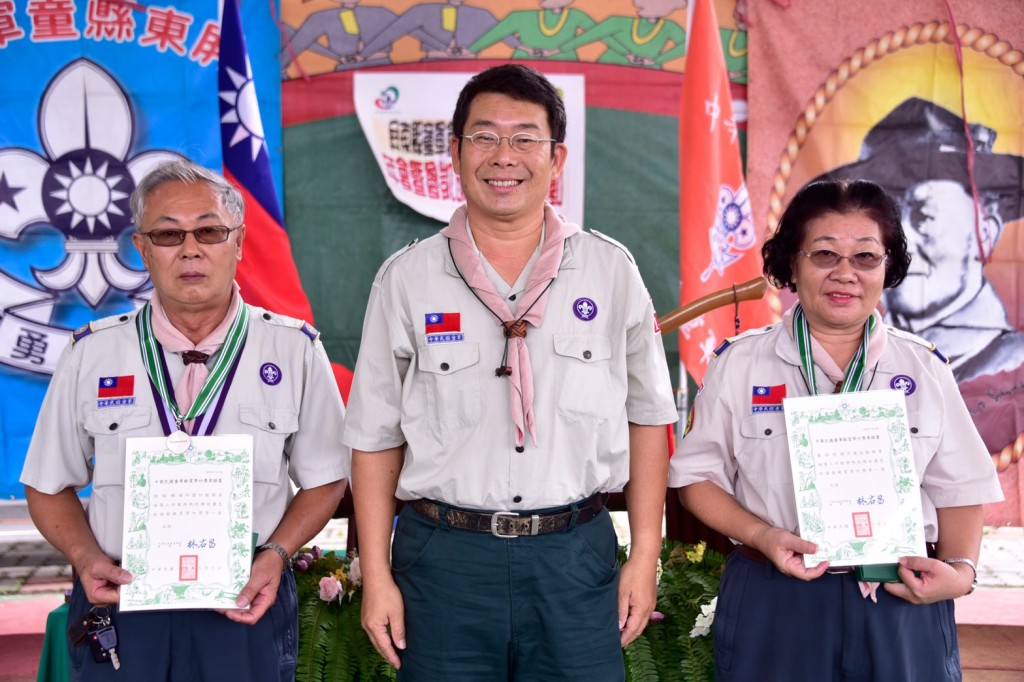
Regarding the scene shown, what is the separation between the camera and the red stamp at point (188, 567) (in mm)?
1746

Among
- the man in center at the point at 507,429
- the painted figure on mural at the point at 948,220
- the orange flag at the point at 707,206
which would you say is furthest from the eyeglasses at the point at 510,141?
the painted figure on mural at the point at 948,220

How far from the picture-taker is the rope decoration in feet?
14.8

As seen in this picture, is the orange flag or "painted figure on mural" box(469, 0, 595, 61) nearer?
the orange flag

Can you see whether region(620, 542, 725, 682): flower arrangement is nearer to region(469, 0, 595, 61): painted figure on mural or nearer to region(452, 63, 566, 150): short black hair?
region(452, 63, 566, 150): short black hair

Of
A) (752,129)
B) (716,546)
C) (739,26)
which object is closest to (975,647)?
(716,546)

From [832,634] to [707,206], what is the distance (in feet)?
8.52

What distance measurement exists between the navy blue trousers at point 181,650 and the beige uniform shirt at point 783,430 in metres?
0.91

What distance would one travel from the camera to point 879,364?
1901mm

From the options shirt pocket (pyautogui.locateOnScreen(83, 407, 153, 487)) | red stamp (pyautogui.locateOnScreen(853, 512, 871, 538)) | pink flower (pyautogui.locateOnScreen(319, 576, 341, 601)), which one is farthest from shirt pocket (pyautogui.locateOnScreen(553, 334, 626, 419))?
pink flower (pyautogui.locateOnScreen(319, 576, 341, 601))

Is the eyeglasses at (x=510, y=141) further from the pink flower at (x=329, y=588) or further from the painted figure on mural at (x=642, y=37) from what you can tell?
the painted figure on mural at (x=642, y=37)

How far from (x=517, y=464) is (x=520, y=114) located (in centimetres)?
65

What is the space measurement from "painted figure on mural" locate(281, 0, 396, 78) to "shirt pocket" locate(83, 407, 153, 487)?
292cm

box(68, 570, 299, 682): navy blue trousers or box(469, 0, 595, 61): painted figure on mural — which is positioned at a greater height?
box(469, 0, 595, 61): painted figure on mural

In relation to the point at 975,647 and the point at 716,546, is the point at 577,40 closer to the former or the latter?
the point at 716,546
